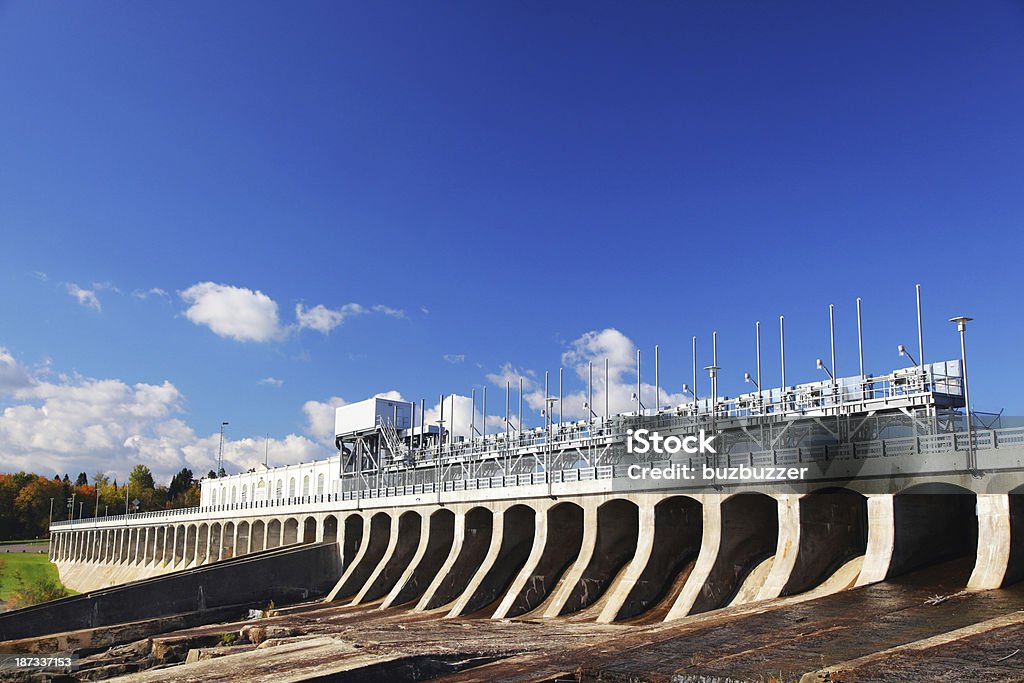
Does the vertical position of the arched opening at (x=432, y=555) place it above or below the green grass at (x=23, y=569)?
above

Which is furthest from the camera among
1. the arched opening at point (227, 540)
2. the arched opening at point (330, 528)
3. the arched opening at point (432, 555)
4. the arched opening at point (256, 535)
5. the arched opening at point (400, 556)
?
the arched opening at point (227, 540)

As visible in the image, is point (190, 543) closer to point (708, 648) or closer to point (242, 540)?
point (242, 540)

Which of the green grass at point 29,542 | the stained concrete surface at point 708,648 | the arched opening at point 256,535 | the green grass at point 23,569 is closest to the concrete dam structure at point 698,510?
the stained concrete surface at point 708,648

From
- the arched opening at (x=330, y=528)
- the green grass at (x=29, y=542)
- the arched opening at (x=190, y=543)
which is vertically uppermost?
the arched opening at (x=330, y=528)

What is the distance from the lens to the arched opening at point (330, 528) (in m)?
64.1

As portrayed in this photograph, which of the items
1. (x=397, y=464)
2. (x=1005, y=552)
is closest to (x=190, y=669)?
(x=1005, y=552)

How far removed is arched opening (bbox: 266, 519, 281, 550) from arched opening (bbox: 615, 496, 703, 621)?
43434 millimetres

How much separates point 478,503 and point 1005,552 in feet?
98.0

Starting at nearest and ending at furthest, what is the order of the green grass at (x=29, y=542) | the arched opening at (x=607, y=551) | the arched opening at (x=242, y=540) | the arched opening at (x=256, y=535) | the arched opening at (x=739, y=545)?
the arched opening at (x=739, y=545) → the arched opening at (x=607, y=551) → the arched opening at (x=256, y=535) → the arched opening at (x=242, y=540) → the green grass at (x=29, y=542)

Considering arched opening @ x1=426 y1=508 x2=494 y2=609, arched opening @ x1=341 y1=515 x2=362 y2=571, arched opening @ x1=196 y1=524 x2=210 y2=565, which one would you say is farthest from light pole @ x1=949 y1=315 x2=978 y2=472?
arched opening @ x1=196 y1=524 x2=210 y2=565

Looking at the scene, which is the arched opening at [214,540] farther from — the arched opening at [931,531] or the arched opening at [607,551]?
the arched opening at [931,531]

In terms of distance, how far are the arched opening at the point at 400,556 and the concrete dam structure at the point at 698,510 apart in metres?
0.11

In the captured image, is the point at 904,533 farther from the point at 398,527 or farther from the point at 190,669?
the point at 398,527

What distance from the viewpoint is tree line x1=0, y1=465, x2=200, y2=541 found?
16162 cm
